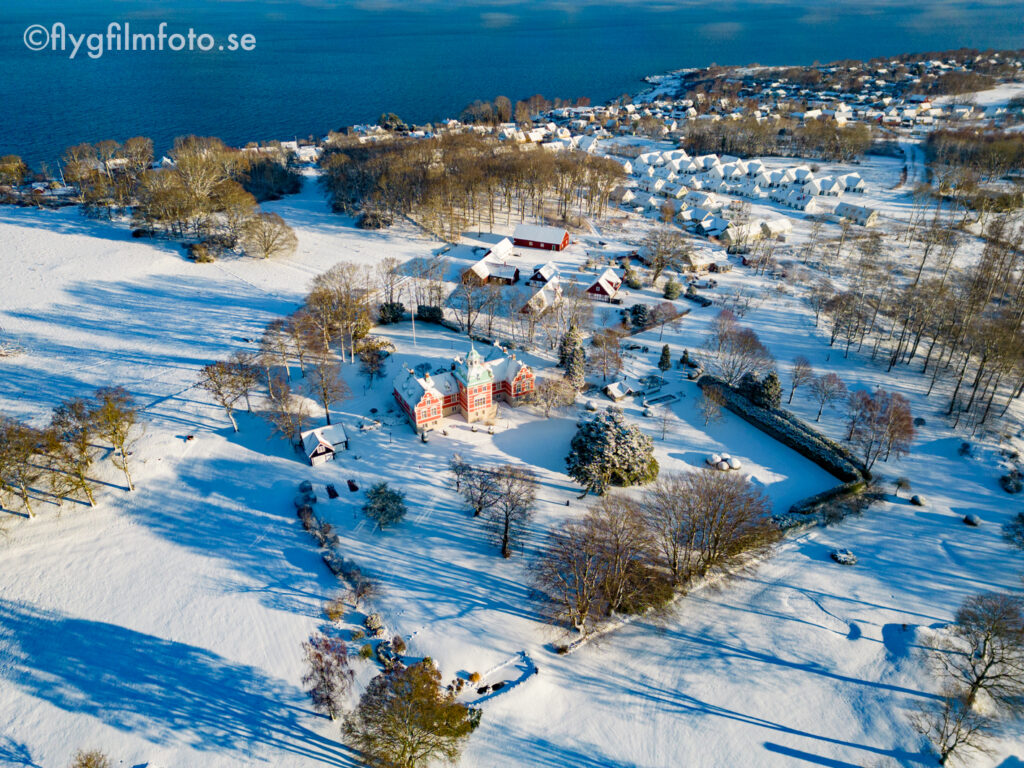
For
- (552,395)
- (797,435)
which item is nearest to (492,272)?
(552,395)

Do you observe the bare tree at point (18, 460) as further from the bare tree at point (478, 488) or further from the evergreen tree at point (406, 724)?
the evergreen tree at point (406, 724)

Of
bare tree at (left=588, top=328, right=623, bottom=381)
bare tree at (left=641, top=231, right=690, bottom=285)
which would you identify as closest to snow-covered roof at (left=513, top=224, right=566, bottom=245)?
bare tree at (left=641, top=231, right=690, bottom=285)

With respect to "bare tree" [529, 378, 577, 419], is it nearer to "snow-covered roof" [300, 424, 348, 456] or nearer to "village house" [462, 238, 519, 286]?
"snow-covered roof" [300, 424, 348, 456]

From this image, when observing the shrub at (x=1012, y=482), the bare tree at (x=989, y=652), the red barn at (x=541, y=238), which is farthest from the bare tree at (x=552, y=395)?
the red barn at (x=541, y=238)

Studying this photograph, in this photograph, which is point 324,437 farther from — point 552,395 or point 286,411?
point 552,395

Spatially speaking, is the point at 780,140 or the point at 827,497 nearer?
the point at 827,497
